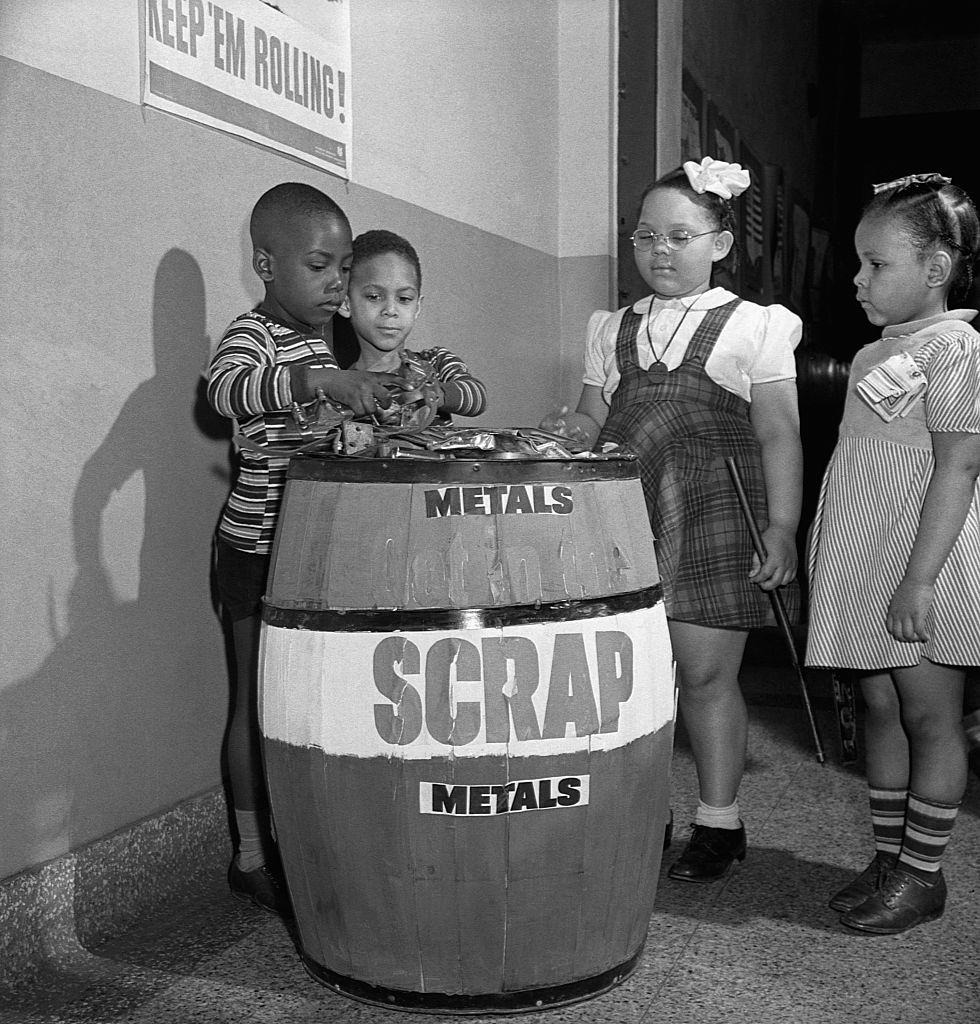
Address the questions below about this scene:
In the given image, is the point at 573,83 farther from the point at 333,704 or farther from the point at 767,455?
the point at 333,704

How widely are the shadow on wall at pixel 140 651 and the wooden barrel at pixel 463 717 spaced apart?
407 mm

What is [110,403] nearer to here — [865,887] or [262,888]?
[262,888]

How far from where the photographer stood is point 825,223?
7.61 meters

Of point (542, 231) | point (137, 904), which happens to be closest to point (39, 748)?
point (137, 904)

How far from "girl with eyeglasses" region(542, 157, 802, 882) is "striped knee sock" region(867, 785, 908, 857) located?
28cm

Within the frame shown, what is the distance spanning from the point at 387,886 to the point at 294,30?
1636mm

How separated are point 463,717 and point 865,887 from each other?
0.98 meters

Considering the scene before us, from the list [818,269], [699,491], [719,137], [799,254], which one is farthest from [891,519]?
[818,269]

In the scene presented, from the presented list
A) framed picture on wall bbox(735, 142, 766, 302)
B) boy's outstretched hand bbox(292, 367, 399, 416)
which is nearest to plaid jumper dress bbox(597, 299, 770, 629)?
boy's outstretched hand bbox(292, 367, 399, 416)

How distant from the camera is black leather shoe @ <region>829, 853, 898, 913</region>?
Answer: 83.5 inches

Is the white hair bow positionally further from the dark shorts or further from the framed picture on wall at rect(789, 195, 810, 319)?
the framed picture on wall at rect(789, 195, 810, 319)

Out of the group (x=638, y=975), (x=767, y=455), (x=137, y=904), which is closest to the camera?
(x=638, y=975)

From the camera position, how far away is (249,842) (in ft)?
7.16

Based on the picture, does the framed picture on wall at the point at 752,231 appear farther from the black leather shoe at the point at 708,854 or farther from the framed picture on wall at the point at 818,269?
the black leather shoe at the point at 708,854
